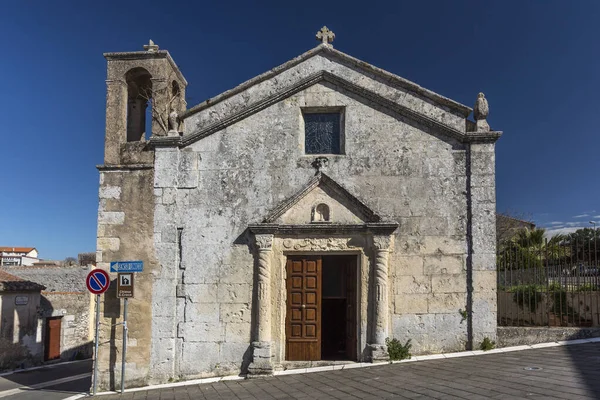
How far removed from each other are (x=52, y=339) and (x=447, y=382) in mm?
20909

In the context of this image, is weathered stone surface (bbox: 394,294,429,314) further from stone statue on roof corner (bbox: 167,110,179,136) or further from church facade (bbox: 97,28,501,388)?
stone statue on roof corner (bbox: 167,110,179,136)

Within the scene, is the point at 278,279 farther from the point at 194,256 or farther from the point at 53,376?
the point at 53,376

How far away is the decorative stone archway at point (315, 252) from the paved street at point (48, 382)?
4907mm

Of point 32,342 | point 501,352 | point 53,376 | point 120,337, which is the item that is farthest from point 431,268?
point 32,342

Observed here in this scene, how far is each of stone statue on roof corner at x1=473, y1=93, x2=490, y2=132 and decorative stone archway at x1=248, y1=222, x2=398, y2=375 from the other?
9.29 ft

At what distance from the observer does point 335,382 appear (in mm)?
8281

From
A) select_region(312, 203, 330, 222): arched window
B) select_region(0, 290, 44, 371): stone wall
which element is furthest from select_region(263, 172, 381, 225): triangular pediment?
select_region(0, 290, 44, 371): stone wall

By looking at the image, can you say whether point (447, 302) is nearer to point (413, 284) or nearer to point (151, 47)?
point (413, 284)

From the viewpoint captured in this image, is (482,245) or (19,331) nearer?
(482,245)

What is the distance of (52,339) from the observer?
2231 centimetres

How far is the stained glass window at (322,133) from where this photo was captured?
10.4 metres

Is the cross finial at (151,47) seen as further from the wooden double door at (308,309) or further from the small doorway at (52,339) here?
the small doorway at (52,339)

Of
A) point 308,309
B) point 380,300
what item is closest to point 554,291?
point 380,300

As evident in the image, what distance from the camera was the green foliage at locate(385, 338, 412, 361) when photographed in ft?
31.0
